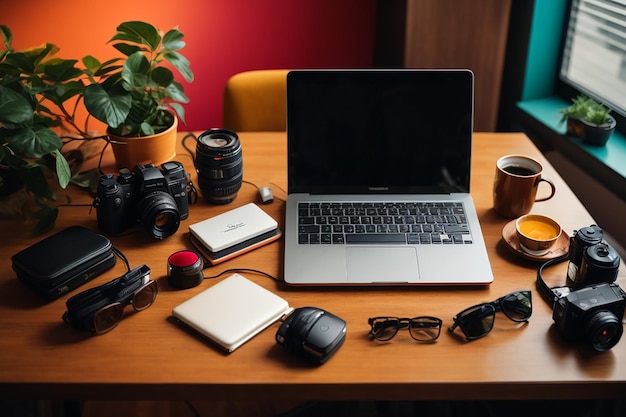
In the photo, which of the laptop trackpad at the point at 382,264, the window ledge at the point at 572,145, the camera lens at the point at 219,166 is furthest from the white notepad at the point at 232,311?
the window ledge at the point at 572,145

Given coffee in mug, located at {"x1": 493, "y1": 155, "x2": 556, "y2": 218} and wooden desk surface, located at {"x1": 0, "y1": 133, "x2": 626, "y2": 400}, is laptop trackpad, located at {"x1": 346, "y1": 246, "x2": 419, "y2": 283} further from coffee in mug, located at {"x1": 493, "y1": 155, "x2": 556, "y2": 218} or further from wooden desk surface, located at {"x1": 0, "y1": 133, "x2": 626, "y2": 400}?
coffee in mug, located at {"x1": 493, "y1": 155, "x2": 556, "y2": 218}

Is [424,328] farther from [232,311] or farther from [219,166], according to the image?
[219,166]

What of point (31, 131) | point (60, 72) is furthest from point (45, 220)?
point (60, 72)

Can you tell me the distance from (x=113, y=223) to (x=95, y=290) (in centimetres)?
→ 23

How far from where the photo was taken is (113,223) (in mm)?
1288

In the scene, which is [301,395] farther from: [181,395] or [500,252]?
[500,252]

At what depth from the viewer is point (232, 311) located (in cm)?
108

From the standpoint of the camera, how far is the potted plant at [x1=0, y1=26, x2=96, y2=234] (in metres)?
1.22

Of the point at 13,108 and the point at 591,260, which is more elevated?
the point at 13,108

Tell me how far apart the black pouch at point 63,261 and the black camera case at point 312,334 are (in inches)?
15.5

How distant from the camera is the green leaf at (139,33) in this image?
4.66 feet

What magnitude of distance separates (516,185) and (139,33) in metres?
0.90

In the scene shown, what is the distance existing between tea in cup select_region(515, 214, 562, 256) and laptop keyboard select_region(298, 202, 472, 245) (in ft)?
0.34

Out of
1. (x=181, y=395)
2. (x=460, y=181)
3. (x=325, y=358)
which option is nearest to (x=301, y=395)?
(x=325, y=358)
